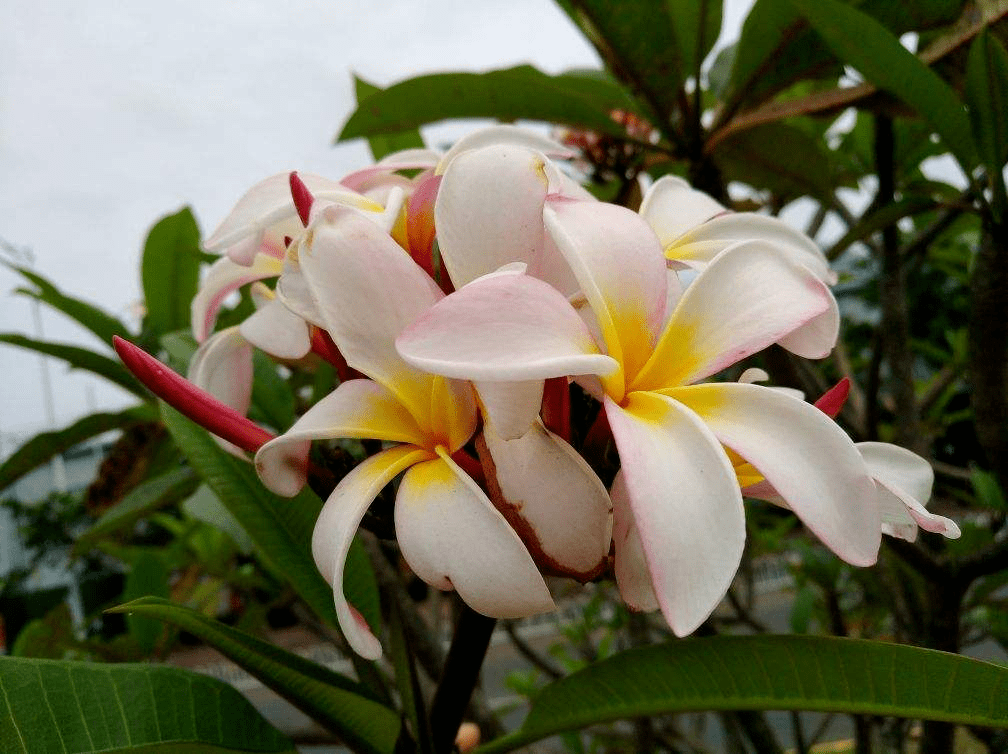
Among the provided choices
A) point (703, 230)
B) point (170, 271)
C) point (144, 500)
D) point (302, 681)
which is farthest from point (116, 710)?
point (170, 271)

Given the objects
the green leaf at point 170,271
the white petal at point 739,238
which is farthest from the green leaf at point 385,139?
the white petal at point 739,238

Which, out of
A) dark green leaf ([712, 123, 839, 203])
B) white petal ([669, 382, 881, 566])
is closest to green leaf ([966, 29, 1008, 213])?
dark green leaf ([712, 123, 839, 203])

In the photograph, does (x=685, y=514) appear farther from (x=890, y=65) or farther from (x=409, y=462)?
(x=890, y=65)

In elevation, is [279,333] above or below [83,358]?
above

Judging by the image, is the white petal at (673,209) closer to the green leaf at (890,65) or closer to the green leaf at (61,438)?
the green leaf at (890,65)

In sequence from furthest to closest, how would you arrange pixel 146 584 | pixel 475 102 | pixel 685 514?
1. pixel 146 584
2. pixel 475 102
3. pixel 685 514

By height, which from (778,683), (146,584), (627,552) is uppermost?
(627,552)

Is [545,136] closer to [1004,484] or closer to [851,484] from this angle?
[851,484]

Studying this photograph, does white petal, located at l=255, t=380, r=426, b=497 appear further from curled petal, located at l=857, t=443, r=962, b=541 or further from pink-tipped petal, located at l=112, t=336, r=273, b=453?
curled petal, located at l=857, t=443, r=962, b=541
